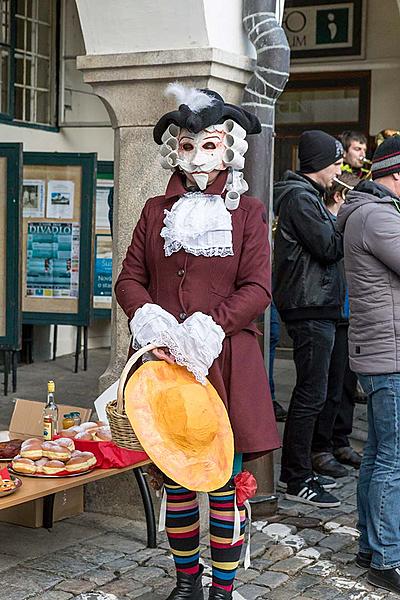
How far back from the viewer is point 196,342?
153 inches

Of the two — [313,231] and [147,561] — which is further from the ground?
[313,231]

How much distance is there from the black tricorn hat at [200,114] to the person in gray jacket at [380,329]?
69 centimetres

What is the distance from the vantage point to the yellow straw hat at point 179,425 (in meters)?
3.88

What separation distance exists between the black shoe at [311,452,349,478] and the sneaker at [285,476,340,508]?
45 cm

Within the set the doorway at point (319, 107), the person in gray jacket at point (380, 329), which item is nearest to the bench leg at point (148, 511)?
the person in gray jacket at point (380, 329)

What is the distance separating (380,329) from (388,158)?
28.8 inches

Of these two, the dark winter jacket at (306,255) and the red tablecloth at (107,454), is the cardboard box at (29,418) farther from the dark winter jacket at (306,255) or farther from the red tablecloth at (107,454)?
the dark winter jacket at (306,255)

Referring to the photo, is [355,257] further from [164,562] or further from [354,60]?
[354,60]

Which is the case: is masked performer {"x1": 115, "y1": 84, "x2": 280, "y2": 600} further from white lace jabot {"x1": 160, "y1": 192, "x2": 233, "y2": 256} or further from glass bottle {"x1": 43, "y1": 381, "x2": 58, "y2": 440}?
glass bottle {"x1": 43, "y1": 381, "x2": 58, "y2": 440}

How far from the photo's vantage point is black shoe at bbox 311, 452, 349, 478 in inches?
250

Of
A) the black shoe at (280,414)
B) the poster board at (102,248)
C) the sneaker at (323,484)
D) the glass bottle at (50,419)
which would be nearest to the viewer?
the glass bottle at (50,419)

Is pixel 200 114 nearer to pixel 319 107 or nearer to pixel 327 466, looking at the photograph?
pixel 327 466

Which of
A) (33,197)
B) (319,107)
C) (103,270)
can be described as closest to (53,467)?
(33,197)

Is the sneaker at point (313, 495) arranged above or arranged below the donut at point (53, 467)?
below
